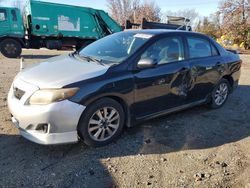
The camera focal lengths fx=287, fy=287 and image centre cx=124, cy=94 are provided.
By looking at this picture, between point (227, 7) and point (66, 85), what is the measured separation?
78.1ft

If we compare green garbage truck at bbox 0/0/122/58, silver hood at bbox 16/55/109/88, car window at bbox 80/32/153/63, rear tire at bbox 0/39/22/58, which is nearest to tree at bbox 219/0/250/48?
green garbage truck at bbox 0/0/122/58

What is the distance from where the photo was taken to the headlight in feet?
11.5

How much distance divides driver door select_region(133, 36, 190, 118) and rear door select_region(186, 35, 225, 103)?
0.20 metres

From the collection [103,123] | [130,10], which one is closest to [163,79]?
[103,123]

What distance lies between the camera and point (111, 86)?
3.85 m

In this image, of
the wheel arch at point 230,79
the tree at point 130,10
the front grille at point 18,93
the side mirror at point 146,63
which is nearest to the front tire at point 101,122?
the side mirror at point 146,63

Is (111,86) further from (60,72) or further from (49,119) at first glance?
(49,119)

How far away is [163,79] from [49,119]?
1882 mm

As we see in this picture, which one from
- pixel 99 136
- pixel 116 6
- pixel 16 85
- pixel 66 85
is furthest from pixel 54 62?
pixel 116 6

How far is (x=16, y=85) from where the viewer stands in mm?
3957

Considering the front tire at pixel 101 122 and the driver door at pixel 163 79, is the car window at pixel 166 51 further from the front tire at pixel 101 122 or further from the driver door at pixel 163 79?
the front tire at pixel 101 122

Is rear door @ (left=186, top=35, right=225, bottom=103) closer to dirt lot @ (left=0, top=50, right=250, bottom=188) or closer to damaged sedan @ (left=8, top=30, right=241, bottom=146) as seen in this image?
damaged sedan @ (left=8, top=30, right=241, bottom=146)

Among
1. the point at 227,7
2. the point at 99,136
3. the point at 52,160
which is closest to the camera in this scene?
the point at 52,160

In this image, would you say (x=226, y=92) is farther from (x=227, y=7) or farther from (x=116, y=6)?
(x=116, y=6)
